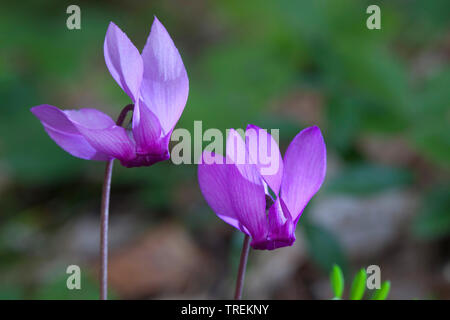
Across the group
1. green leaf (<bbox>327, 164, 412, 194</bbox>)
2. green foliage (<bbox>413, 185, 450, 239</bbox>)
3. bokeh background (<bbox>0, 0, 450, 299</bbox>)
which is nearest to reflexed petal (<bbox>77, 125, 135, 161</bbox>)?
bokeh background (<bbox>0, 0, 450, 299</bbox>)

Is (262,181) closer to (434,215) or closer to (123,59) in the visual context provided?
(123,59)

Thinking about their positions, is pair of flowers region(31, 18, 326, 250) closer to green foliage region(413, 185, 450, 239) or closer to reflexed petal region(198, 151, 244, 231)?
reflexed petal region(198, 151, 244, 231)

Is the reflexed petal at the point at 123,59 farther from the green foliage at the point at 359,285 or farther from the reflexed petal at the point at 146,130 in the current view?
the green foliage at the point at 359,285

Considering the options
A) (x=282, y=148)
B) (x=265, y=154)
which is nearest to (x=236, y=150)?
(x=265, y=154)

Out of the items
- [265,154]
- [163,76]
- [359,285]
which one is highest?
[163,76]
